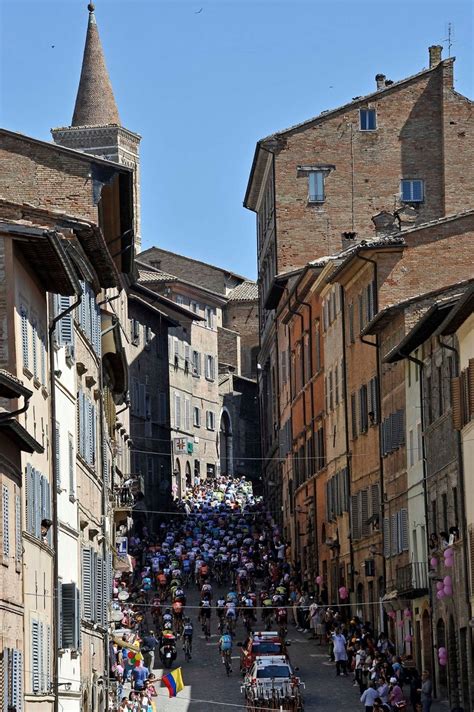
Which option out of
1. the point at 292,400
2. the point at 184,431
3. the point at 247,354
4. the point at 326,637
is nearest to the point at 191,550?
the point at 292,400

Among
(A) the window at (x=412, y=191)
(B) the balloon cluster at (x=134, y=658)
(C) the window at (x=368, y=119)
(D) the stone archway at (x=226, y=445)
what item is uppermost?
(C) the window at (x=368, y=119)

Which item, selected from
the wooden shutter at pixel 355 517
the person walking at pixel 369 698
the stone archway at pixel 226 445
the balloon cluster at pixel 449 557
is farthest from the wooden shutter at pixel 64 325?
the stone archway at pixel 226 445

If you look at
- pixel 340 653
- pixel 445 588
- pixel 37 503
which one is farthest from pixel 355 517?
pixel 37 503

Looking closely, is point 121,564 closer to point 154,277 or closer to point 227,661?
point 227,661

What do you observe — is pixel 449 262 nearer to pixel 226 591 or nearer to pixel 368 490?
pixel 368 490

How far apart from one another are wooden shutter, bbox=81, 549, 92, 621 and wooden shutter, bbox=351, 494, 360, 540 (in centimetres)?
2119

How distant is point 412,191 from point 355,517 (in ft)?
83.6

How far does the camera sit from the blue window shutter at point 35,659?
111ft

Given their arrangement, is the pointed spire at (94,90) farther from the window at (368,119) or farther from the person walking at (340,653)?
the person walking at (340,653)

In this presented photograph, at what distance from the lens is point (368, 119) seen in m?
87.8

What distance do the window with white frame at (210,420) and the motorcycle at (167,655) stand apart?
6603 centimetres

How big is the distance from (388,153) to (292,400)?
38.7 ft

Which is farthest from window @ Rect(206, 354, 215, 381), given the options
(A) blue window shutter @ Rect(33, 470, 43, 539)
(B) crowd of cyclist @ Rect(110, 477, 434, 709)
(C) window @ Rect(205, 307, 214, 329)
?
(A) blue window shutter @ Rect(33, 470, 43, 539)

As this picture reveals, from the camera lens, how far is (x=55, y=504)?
124 ft
